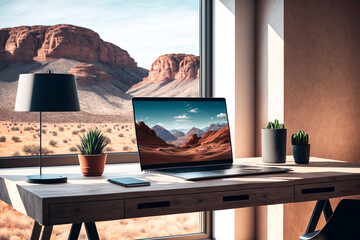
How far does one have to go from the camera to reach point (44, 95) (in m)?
1.84

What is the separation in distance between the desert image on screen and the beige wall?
27.6 inches

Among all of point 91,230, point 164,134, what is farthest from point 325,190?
point 91,230

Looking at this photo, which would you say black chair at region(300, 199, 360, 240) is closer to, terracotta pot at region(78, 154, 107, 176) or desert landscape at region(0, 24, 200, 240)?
terracotta pot at region(78, 154, 107, 176)

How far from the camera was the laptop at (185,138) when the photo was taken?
2178 mm

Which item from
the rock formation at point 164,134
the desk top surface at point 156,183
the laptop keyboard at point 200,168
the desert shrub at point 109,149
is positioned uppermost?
the rock formation at point 164,134

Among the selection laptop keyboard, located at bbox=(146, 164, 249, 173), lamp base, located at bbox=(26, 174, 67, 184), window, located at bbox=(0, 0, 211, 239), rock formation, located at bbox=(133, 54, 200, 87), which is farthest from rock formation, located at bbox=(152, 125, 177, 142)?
rock formation, located at bbox=(133, 54, 200, 87)

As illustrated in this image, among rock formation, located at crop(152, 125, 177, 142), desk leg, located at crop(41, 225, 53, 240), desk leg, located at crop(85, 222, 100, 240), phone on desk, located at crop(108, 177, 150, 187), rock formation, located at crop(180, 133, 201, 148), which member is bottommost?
desk leg, located at crop(41, 225, 53, 240)

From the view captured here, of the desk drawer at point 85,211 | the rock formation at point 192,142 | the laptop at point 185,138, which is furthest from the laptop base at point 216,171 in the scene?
the desk drawer at point 85,211

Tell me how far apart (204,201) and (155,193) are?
0.23 m

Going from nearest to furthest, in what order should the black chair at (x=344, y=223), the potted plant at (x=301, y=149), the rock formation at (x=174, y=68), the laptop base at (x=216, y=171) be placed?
1. the black chair at (x=344, y=223)
2. the laptop base at (x=216, y=171)
3. the potted plant at (x=301, y=149)
4. the rock formation at (x=174, y=68)

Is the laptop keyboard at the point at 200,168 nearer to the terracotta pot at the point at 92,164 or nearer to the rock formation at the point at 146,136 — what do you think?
the rock formation at the point at 146,136

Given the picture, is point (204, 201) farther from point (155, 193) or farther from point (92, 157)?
point (92, 157)

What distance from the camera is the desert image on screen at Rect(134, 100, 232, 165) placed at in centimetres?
220

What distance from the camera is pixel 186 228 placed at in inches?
131
